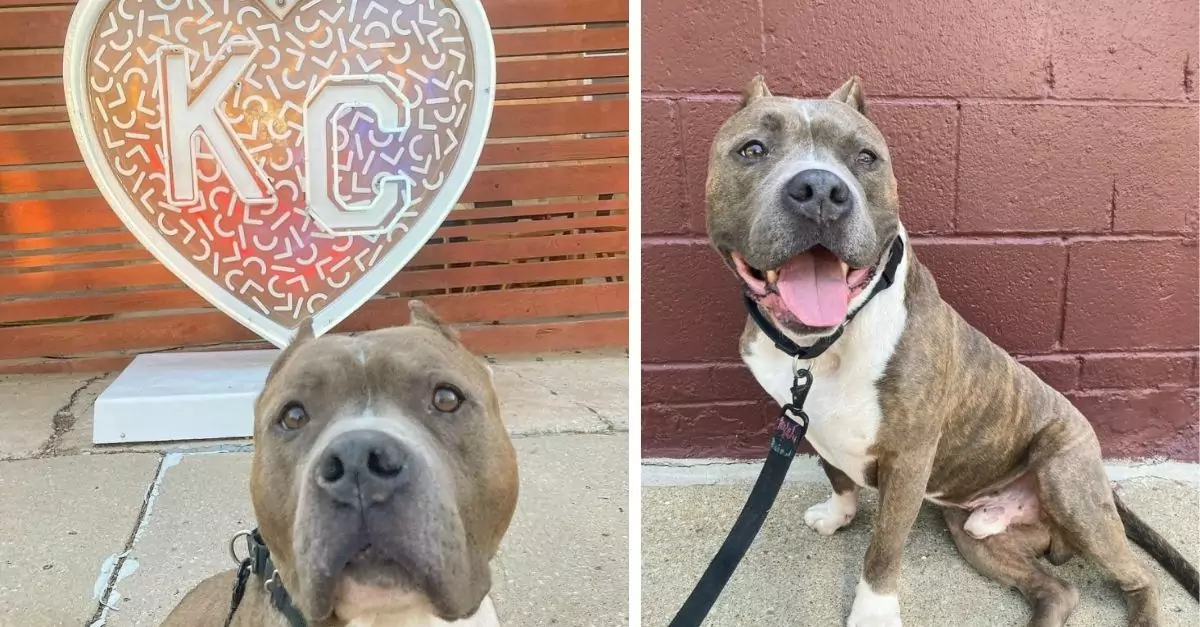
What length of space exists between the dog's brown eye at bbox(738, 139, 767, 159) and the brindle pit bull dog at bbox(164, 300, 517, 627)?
3.30ft

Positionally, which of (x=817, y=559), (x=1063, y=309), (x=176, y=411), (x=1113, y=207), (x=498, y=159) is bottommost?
(x=817, y=559)

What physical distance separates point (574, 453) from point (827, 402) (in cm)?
165

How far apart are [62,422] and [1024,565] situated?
414cm

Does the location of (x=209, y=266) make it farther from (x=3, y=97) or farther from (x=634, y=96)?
(x=3, y=97)

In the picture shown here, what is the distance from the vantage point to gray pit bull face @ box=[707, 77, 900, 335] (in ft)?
7.07

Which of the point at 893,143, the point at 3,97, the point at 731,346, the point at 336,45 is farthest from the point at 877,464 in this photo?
the point at 3,97

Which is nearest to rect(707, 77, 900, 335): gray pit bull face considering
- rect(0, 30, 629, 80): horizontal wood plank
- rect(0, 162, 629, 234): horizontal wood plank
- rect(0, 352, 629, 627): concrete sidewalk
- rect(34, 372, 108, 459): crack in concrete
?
rect(0, 352, 629, 627): concrete sidewalk

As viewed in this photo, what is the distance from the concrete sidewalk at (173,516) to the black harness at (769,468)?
617mm

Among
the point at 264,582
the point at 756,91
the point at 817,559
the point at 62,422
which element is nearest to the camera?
the point at 264,582

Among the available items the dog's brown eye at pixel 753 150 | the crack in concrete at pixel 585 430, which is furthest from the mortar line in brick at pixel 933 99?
the crack in concrete at pixel 585 430

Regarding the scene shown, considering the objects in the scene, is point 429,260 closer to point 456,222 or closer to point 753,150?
point 456,222

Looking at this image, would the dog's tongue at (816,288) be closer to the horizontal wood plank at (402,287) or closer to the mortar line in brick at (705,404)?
the mortar line in brick at (705,404)

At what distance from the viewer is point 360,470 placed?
4.91ft

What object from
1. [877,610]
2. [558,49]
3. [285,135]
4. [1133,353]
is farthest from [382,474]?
[558,49]
